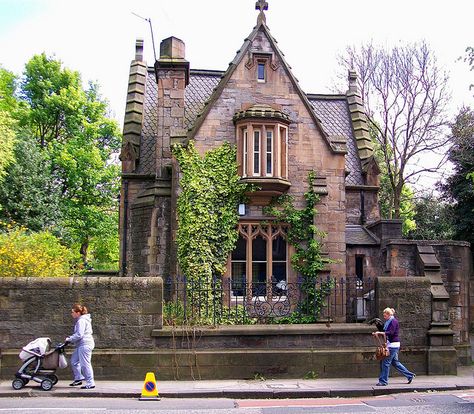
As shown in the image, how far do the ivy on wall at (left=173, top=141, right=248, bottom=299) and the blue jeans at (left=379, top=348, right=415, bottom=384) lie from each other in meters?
6.67

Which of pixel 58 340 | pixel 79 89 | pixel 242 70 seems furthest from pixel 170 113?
pixel 79 89

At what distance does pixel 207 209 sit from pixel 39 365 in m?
7.89

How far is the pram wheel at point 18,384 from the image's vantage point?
11.6 m

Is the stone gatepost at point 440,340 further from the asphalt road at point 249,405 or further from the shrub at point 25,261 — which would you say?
the shrub at point 25,261

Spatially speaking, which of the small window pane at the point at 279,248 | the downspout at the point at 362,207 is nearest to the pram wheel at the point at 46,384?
the small window pane at the point at 279,248

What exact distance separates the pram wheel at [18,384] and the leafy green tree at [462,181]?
2404 cm

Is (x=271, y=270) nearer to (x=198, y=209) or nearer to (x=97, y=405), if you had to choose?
(x=198, y=209)

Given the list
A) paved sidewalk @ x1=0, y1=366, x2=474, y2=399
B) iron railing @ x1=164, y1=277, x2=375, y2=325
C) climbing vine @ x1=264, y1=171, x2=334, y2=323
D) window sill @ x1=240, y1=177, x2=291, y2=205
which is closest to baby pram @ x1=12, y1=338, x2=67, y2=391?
paved sidewalk @ x1=0, y1=366, x2=474, y2=399

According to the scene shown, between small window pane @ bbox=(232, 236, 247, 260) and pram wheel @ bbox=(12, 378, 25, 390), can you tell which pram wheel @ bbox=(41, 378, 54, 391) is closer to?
pram wheel @ bbox=(12, 378, 25, 390)

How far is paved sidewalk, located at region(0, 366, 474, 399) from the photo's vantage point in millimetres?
11547

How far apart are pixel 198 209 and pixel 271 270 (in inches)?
118

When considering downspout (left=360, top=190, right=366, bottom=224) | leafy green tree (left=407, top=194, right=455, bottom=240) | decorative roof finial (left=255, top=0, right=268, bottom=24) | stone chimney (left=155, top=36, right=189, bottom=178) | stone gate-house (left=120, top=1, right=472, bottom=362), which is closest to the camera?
stone gate-house (left=120, top=1, right=472, bottom=362)

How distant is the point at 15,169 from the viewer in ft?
107

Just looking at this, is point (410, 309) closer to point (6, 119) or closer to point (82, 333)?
point (82, 333)
